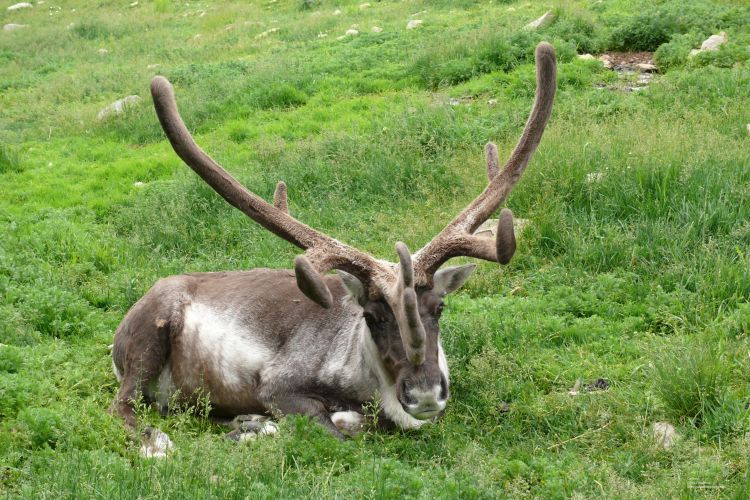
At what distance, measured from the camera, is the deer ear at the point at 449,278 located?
5.82 m

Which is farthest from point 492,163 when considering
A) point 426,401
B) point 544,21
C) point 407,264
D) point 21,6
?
point 21,6

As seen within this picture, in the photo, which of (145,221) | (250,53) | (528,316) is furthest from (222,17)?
(528,316)

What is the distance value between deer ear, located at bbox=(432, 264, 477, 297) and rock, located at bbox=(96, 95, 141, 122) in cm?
1044

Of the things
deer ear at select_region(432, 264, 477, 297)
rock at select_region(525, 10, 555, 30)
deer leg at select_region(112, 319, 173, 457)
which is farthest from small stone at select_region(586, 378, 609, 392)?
rock at select_region(525, 10, 555, 30)

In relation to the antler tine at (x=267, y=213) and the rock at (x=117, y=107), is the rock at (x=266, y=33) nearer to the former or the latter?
the rock at (x=117, y=107)

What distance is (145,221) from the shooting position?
401 inches

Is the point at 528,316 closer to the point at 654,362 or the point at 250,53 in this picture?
the point at 654,362

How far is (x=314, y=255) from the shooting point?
234 inches

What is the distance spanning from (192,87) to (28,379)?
34.5 ft

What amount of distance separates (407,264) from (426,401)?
812 millimetres

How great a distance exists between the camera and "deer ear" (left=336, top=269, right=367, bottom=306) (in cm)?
586

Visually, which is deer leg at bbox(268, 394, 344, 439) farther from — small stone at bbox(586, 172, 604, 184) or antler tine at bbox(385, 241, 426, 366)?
small stone at bbox(586, 172, 604, 184)

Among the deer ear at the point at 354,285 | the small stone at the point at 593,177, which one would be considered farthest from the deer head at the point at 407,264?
the small stone at the point at 593,177

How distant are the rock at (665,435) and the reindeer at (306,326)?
1.20m
